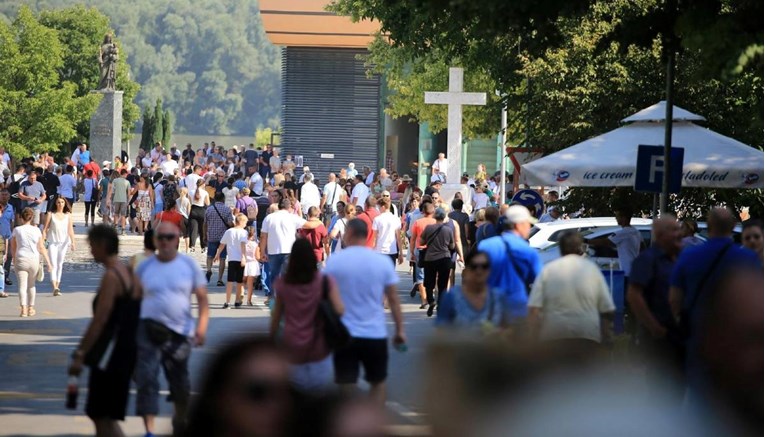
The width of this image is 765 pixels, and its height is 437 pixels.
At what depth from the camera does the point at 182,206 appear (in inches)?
1297

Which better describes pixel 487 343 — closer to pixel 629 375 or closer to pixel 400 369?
pixel 629 375

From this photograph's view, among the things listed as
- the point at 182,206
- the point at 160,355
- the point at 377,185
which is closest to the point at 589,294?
the point at 160,355

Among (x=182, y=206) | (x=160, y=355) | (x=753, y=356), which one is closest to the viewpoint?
(x=753, y=356)

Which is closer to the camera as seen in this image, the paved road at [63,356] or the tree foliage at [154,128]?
the paved road at [63,356]

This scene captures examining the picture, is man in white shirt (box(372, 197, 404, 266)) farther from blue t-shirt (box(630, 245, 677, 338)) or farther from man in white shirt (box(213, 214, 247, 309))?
blue t-shirt (box(630, 245, 677, 338))

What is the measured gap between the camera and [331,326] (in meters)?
10.2

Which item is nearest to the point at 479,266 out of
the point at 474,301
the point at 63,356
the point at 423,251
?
the point at 474,301

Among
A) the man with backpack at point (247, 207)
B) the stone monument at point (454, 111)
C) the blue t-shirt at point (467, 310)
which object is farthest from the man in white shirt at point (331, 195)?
the blue t-shirt at point (467, 310)

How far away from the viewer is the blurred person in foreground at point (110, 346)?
9.66m

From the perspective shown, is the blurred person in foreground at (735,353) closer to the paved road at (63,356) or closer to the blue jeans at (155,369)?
the paved road at (63,356)

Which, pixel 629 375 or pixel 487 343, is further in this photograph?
pixel 487 343

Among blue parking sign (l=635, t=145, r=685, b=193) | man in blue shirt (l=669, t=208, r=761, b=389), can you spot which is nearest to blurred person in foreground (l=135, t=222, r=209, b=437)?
man in blue shirt (l=669, t=208, r=761, b=389)

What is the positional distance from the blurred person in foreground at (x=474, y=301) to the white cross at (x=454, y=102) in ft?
Answer: 89.0

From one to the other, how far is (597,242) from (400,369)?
214 inches
